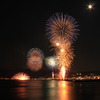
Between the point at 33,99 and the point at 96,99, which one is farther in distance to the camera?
the point at 33,99

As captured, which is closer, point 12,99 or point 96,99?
point 96,99

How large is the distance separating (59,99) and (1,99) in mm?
11564

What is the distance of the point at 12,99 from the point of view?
51.0 metres

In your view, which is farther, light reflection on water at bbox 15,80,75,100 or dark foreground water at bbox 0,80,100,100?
light reflection on water at bbox 15,80,75,100

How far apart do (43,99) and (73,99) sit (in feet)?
22.8

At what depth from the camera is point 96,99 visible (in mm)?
47219

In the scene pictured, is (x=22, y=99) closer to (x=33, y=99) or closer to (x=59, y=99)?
(x=33, y=99)

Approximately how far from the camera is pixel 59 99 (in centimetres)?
4978

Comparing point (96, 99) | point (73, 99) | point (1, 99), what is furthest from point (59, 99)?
point (1, 99)

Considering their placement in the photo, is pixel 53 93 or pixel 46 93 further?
pixel 46 93

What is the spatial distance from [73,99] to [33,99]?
8.34 metres

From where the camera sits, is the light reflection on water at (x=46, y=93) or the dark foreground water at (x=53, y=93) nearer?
the dark foreground water at (x=53, y=93)

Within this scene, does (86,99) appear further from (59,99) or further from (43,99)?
(43,99)

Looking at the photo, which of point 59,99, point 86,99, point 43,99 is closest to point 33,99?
point 43,99
